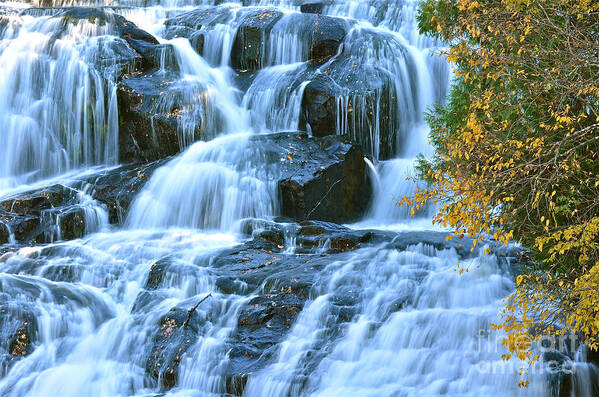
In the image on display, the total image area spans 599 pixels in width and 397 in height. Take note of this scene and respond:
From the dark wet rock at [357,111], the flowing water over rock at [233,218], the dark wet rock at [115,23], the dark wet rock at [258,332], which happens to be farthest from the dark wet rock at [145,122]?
the dark wet rock at [258,332]

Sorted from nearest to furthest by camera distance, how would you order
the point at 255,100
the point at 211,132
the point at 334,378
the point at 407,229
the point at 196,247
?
the point at 334,378, the point at 196,247, the point at 407,229, the point at 211,132, the point at 255,100

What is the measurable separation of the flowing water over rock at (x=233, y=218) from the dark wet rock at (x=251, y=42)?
60 mm

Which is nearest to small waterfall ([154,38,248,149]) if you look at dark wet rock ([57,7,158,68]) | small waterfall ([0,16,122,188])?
dark wet rock ([57,7,158,68])

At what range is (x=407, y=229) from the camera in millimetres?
13914

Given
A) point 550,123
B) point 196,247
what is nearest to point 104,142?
point 196,247

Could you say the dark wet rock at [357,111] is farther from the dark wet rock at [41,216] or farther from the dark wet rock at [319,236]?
the dark wet rock at [41,216]

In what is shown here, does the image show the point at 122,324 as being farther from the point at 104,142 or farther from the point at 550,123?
the point at 104,142

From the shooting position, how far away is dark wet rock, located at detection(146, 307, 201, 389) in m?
9.20

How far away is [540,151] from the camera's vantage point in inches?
282

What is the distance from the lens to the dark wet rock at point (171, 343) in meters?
9.20

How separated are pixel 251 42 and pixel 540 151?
44.7 feet

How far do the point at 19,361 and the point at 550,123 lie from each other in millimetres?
7568

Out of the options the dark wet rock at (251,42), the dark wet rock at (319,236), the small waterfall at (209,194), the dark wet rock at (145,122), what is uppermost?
the dark wet rock at (251,42)

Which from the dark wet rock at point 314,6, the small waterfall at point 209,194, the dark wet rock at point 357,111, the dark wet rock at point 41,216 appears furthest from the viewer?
the dark wet rock at point 314,6
